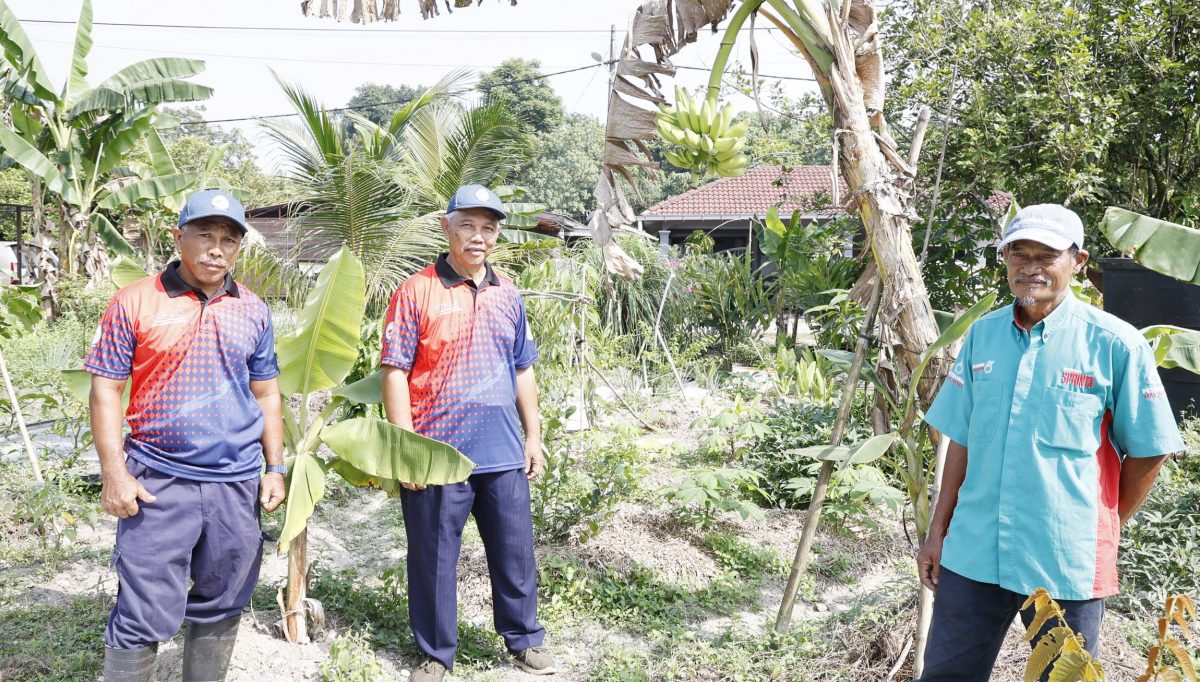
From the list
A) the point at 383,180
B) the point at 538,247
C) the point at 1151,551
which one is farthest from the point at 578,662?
the point at 383,180

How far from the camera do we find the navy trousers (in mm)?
2711

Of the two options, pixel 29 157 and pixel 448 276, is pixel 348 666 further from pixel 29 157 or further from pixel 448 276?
pixel 29 157

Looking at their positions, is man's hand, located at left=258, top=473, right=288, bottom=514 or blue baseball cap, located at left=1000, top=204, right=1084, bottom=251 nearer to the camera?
blue baseball cap, located at left=1000, top=204, right=1084, bottom=251

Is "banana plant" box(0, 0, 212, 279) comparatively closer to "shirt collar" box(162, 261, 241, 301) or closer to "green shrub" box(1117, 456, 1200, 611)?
"shirt collar" box(162, 261, 241, 301)

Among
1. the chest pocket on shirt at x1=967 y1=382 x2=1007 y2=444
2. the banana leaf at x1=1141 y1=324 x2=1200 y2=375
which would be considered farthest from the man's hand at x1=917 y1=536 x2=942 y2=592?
the banana leaf at x1=1141 y1=324 x2=1200 y2=375

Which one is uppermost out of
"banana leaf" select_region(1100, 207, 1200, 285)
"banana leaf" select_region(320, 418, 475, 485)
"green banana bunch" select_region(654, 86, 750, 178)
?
"green banana bunch" select_region(654, 86, 750, 178)

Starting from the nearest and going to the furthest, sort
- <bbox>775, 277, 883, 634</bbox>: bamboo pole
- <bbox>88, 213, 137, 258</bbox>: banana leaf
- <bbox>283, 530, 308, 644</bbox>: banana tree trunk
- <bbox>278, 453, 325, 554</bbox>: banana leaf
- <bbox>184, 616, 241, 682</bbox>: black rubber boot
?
<bbox>184, 616, 241, 682</bbox>: black rubber boot, <bbox>278, 453, 325, 554</bbox>: banana leaf, <bbox>775, 277, 883, 634</bbox>: bamboo pole, <bbox>283, 530, 308, 644</bbox>: banana tree trunk, <bbox>88, 213, 137, 258</bbox>: banana leaf

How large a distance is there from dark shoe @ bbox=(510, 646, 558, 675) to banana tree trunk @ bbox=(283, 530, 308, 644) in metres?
0.89

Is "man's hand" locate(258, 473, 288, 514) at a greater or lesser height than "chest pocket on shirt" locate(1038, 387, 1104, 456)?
lesser

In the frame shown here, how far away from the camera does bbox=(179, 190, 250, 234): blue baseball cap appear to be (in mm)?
2762

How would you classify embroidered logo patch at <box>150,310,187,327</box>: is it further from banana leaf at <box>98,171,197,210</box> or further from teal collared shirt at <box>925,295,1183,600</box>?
banana leaf at <box>98,171,197,210</box>

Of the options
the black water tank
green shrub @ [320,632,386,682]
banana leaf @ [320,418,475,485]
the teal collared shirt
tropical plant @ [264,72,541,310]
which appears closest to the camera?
the teal collared shirt

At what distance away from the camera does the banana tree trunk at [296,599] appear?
3596mm

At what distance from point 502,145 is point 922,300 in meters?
7.59
